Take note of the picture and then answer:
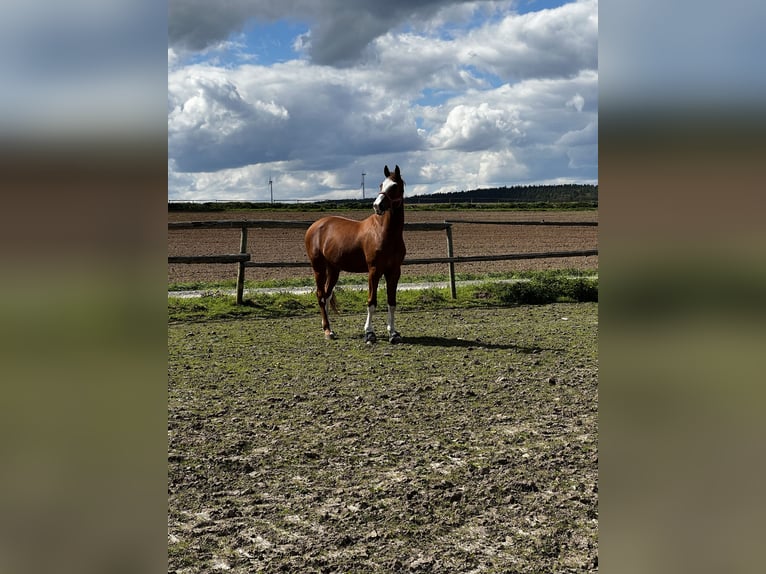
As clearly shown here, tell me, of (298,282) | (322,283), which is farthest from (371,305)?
(298,282)

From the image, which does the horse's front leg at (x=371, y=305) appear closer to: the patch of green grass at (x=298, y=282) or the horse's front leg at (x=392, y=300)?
the horse's front leg at (x=392, y=300)

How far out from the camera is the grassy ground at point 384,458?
2.53m

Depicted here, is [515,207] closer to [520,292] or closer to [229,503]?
[520,292]

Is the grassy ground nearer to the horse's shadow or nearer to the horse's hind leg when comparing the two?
the horse's shadow

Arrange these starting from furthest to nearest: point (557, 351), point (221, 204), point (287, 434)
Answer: point (221, 204), point (557, 351), point (287, 434)

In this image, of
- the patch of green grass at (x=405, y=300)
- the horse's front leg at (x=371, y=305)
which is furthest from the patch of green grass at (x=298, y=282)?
the horse's front leg at (x=371, y=305)

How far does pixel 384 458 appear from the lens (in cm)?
354

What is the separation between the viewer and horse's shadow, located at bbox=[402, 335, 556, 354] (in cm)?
687

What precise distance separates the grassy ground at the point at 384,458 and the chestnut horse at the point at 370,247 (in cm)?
75

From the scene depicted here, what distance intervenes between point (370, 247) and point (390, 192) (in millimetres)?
750
